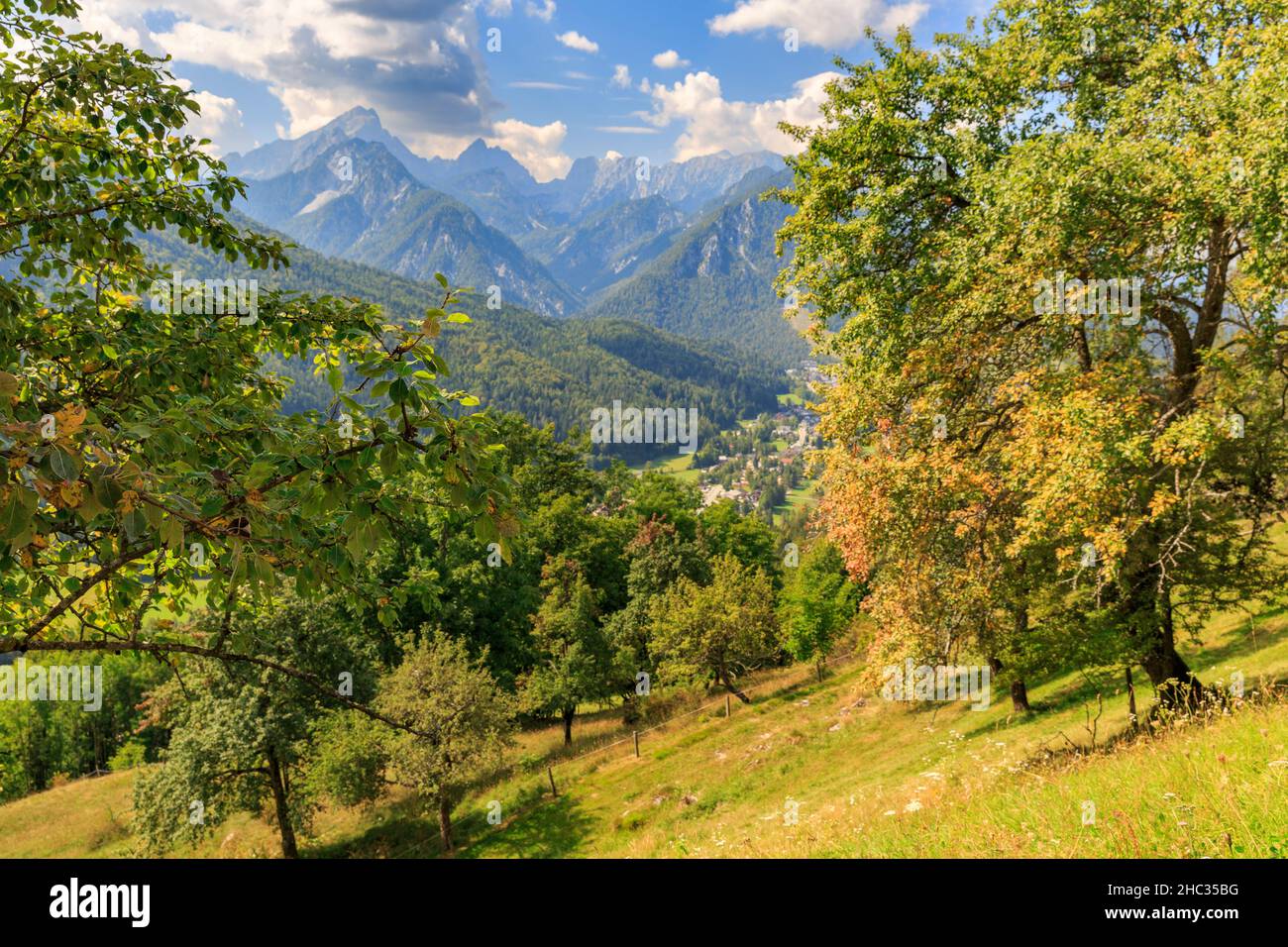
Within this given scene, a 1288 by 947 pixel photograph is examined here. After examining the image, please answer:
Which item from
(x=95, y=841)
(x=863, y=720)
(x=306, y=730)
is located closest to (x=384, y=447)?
(x=306, y=730)

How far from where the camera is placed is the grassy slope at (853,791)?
546cm

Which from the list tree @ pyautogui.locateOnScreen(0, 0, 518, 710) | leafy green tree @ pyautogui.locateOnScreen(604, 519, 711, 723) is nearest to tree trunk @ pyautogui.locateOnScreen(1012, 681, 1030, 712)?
leafy green tree @ pyautogui.locateOnScreen(604, 519, 711, 723)

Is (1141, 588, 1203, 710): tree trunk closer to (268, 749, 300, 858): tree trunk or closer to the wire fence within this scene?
the wire fence

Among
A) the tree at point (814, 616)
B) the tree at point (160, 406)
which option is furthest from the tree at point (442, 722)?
the tree at point (814, 616)

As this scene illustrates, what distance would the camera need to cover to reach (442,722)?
975 inches

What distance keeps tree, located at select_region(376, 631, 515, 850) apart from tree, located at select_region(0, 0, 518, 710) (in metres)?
19.8

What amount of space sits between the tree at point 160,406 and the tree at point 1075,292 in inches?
407

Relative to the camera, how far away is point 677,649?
38.4 metres

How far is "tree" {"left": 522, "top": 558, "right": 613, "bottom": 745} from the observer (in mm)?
35281

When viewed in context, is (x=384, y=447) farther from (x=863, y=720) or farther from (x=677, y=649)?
(x=677, y=649)

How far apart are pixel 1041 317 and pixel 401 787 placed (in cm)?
3224

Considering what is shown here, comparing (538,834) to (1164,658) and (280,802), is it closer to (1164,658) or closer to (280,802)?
(280,802)

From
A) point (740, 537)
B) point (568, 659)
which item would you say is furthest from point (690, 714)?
point (740, 537)

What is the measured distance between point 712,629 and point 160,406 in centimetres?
3566
